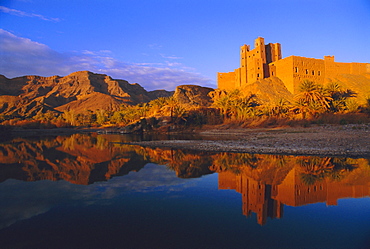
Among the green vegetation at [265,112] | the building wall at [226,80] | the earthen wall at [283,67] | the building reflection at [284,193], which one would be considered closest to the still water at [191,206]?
the building reflection at [284,193]

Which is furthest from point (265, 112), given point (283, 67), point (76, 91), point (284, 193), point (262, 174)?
point (76, 91)

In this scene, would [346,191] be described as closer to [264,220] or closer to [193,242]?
[264,220]

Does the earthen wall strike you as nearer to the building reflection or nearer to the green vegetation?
the green vegetation

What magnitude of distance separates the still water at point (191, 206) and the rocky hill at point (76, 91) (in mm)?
97570

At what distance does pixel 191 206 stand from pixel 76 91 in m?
145

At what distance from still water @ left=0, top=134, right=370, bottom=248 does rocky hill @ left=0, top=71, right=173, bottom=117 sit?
9757cm

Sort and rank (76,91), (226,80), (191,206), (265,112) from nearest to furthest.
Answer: (191,206) → (265,112) → (226,80) → (76,91)

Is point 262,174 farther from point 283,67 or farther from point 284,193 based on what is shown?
point 283,67

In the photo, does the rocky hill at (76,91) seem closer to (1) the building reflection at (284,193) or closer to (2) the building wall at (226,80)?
(2) the building wall at (226,80)

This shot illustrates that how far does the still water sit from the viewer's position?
3.98 meters

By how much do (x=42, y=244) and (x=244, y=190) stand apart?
4.93 meters

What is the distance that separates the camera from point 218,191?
22.4ft

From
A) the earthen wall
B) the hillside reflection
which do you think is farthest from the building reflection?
the earthen wall

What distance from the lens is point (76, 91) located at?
444ft
